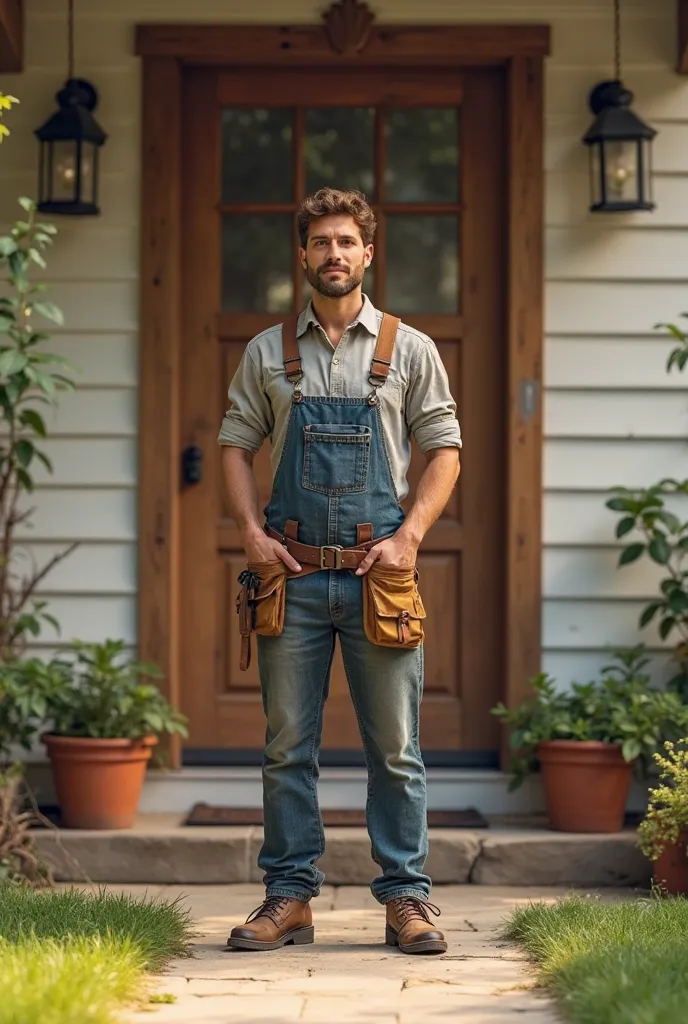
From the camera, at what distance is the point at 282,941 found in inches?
140

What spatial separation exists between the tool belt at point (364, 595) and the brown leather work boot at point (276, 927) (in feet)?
2.10

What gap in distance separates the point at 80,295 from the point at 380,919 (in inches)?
92.8

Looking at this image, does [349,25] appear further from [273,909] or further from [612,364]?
[273,909]

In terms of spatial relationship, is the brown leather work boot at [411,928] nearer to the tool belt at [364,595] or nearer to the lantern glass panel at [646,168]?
the tool belt at [364,595]

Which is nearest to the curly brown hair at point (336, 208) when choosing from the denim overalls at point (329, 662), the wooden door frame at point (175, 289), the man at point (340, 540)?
the man at point (340, 540)

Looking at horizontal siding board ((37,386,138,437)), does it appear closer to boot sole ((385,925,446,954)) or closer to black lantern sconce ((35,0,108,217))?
black lantern sconce ((35,0,108,217))

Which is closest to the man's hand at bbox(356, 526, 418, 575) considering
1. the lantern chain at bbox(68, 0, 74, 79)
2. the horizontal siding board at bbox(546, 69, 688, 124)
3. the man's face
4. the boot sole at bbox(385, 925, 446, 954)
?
the man's face

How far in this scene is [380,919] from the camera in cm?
411

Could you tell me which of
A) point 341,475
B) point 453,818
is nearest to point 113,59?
point 341,475

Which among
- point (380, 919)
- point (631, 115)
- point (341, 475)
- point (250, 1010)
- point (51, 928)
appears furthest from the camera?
point (631, 115)

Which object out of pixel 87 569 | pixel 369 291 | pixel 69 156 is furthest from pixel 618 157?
pixel 87 569

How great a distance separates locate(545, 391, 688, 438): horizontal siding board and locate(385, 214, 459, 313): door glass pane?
20.8 inches

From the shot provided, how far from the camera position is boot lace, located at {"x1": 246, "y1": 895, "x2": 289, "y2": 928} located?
3529 mm

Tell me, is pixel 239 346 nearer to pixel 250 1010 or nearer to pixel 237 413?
pixel 237 413
